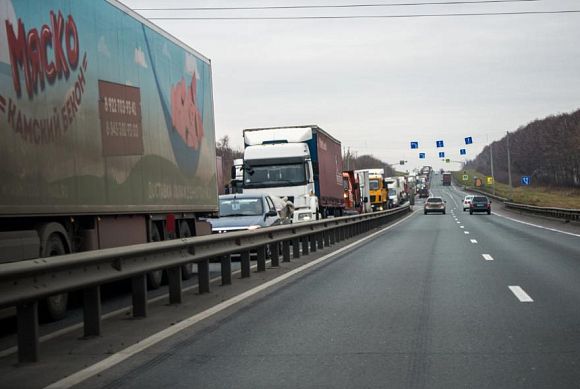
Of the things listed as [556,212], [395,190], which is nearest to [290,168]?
[556,212]

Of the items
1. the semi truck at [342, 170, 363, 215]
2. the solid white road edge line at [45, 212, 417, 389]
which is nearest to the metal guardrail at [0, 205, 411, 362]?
the solid white road edge line at [45, 212, 417, 389]

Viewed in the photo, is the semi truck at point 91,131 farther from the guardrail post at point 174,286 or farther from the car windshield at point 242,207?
the car windshield at point 242,207

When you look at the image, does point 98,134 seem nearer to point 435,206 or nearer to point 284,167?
point 284,167

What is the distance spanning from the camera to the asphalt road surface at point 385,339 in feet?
20.6

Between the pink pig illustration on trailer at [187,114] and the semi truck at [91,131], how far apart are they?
18 mm

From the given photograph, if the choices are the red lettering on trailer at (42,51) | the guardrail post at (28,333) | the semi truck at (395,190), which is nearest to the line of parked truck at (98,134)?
the red lettering on trailer at (42,51)

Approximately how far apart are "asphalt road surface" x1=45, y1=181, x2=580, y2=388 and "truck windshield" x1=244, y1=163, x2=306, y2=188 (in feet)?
45.6

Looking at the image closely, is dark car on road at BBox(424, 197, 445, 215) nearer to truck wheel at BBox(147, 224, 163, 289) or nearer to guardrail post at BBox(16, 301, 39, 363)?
truck wheel at BBox(147, 224, 163, 289)

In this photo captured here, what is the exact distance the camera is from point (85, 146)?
10398 millimetres

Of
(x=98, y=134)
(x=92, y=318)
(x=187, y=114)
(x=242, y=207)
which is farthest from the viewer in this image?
(x=242, y=207)

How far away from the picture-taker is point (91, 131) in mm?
10562

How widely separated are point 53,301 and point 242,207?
11.8m

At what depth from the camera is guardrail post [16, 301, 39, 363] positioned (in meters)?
6.99

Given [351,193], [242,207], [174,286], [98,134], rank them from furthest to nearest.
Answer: [351,193]
[242,207]
[174,286]
[98,134]
